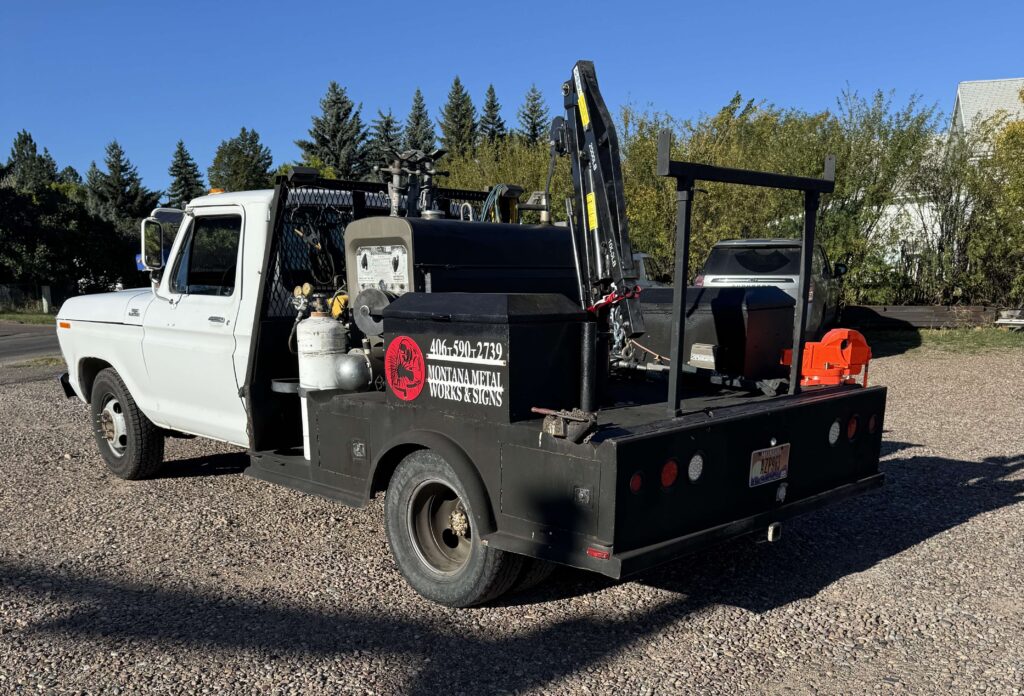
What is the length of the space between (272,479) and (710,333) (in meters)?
2.63

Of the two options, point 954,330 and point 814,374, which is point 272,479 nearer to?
point 814,374

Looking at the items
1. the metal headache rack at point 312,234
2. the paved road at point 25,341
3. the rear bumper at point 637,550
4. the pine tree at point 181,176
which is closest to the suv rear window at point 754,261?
the metal headache rack at point 312,234

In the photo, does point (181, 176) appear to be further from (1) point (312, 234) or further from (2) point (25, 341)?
→ (1) point (312, 234)

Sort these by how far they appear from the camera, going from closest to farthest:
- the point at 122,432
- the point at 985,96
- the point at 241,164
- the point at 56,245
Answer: the point at 122,432 → the point at 56,245 → the point at 985,96 → the point at 241,164

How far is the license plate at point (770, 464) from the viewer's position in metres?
4.12

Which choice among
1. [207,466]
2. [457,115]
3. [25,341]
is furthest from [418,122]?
[207,466]

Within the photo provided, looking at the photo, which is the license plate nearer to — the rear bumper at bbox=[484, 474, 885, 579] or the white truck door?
the rear bumper at bbox=[484, 474, 885, 579]

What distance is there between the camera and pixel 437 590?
4.22 metres

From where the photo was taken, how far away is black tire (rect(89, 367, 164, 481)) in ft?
21.5

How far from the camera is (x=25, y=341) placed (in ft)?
70.2

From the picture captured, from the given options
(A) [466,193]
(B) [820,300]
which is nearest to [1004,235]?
(B) [820,300]

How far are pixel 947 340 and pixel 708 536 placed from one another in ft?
46.8

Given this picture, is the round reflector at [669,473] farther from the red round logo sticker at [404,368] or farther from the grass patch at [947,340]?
the grass patch at [947,340]

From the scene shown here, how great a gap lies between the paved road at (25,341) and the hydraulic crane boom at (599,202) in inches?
575
